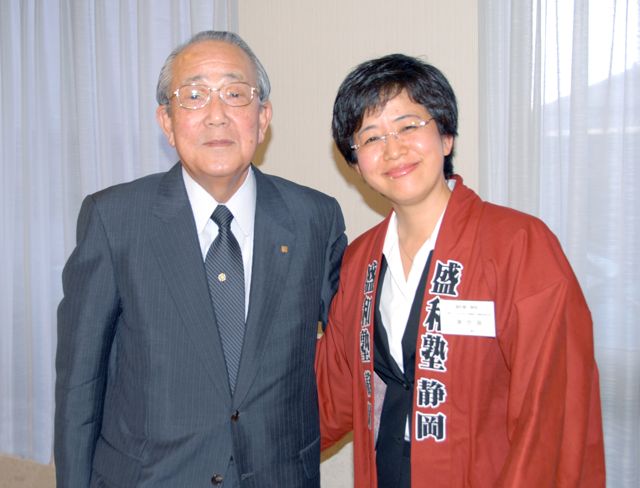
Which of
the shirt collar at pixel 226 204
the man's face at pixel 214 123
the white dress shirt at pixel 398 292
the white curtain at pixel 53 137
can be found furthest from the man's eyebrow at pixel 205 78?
the white curtain at pixel 53 137

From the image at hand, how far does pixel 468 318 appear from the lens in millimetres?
1477

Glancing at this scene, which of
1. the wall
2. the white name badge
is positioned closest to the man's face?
the white name badge

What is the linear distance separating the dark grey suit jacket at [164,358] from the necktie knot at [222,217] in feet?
0.25

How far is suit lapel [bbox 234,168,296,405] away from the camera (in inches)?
59.5

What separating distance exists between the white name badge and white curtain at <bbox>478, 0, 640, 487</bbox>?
89cm

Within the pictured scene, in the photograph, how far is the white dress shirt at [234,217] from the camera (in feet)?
5.22

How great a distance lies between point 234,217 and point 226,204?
4 cm

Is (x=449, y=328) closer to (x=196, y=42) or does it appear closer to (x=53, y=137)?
(x=196, y=42)

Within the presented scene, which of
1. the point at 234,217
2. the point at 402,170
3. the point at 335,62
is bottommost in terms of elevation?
the point at 234,217

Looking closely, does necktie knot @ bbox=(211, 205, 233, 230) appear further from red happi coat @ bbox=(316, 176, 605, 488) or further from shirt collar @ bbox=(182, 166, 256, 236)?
red happi coat @ bbox=(316, 176, 605, 488)

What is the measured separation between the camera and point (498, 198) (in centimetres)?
229

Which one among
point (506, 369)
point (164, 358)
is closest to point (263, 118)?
point (164, 358)

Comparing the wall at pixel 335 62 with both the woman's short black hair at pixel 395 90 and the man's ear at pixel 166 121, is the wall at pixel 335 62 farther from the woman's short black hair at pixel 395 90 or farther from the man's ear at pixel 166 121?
the man's ear at pixel 166 121

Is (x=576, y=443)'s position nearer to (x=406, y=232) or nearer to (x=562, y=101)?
(x=406, y=232)
